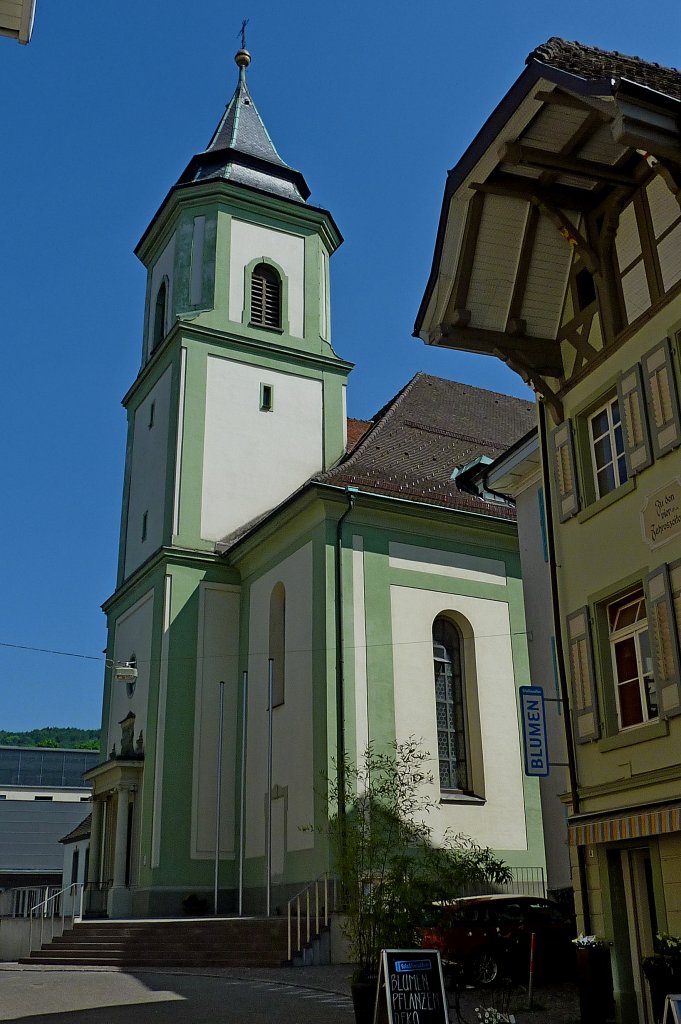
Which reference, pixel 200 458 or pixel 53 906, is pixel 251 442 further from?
pixel 53 906

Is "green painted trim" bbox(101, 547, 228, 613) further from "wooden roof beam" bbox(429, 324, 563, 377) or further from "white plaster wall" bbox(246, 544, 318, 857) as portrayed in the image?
"wooden roof beam" bbox(429, 324, 563, 377)

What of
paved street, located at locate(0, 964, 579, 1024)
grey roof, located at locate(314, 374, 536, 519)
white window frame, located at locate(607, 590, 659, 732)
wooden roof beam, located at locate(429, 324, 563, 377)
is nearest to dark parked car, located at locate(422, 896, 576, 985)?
paved street, located at locate(0, 964, 579, 1024)

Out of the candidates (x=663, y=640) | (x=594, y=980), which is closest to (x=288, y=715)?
(x=594, y=980)

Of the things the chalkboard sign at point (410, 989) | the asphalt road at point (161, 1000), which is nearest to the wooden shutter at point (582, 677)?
the chalkboard sign at point (410, 989)

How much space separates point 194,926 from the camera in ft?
64.0

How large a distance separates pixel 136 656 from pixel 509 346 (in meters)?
16.2

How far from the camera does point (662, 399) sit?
11.9m

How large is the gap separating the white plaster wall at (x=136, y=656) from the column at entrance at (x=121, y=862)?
145 centimetres

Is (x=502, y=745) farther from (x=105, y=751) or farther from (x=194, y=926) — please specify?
(x=105, y=751)

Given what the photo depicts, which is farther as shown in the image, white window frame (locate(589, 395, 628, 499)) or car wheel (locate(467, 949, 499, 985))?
car wheel (locate(467, 949, 499, 985))

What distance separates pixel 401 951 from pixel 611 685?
4.35 meters

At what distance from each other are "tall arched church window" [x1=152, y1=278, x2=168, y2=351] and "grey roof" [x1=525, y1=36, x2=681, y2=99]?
19653 mm

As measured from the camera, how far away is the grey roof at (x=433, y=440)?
25000 millimetres

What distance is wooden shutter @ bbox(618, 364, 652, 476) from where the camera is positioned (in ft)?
39.6
